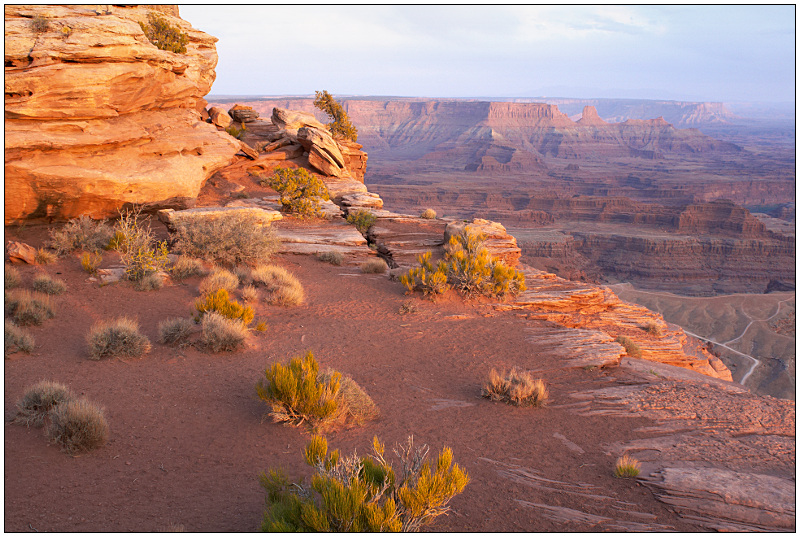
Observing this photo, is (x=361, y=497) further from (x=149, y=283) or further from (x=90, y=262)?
(x=90, y=262)

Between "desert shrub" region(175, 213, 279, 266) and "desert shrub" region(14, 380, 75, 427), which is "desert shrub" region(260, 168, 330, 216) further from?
"desert shrub" region(14, 380, 75, 427)

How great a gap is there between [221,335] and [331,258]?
6.67 meters

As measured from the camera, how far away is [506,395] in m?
6.64

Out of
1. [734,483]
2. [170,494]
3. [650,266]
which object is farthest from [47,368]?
[650,266]

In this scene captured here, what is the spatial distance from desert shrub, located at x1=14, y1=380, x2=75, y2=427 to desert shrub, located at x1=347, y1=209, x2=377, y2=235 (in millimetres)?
12438

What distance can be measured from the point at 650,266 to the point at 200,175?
6387cm

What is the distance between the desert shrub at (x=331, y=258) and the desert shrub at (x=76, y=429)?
9.17 m

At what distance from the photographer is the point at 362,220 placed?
17.4 m

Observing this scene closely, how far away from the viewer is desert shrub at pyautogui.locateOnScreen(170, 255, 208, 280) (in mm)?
10695

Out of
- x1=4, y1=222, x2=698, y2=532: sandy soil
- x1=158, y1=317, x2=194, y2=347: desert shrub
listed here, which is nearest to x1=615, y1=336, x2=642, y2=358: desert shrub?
x1=4, y1=222, x2=698, y2=532: sandy soil

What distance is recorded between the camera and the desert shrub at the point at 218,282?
31.8 ft

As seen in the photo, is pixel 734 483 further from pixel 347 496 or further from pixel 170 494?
pixel 170 494

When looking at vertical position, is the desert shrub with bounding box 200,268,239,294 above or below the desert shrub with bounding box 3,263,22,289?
below

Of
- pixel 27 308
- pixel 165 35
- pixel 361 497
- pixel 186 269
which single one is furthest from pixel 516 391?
pixel 165 35
